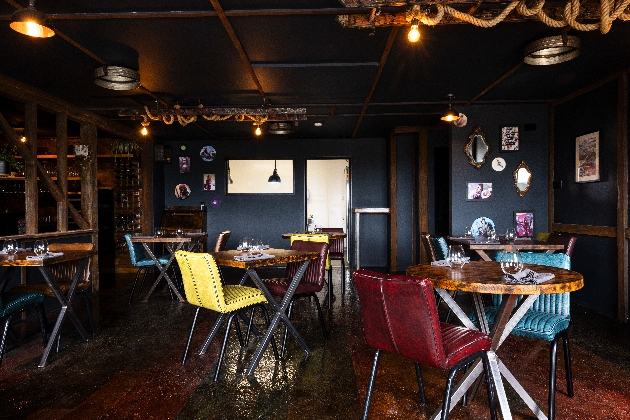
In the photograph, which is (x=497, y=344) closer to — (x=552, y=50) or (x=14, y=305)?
(x=552, y=50)

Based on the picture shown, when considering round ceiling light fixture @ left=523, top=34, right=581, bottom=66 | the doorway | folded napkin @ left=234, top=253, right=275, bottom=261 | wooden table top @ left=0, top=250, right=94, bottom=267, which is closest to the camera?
folded napkin @ left=234, top=253, right=275, bottom=261

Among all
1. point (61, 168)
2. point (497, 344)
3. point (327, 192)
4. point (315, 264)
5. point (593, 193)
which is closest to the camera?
point (497, 344)

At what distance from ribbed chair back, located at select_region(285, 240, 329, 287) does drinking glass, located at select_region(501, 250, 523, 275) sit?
195cm

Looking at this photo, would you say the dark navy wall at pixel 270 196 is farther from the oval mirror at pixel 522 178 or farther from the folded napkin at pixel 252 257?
the folded napkin at pixel 252 257

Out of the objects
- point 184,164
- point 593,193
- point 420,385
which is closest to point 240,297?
point 420,385

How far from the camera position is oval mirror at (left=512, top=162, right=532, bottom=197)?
6.83 m

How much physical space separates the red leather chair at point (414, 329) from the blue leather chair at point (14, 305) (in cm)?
298

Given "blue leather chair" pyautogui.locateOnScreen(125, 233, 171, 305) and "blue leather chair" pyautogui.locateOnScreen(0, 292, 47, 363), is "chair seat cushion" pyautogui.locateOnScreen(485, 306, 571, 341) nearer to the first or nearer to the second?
"blue leather chair" pyautogui.locateOnScreen(0, 292, 47, 363)

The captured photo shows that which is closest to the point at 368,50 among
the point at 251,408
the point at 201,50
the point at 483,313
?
the point at 201,50

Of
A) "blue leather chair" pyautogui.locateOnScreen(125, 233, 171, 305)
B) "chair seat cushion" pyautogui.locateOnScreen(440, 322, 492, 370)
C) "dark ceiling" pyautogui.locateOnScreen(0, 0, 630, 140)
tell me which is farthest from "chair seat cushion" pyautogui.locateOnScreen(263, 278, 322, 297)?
"blue leather chair" pyautogui.locateOnScreen(125, 233, 171, 305)

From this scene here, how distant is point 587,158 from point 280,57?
424 cm

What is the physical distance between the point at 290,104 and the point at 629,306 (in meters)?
5.13

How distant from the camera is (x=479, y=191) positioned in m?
6.90

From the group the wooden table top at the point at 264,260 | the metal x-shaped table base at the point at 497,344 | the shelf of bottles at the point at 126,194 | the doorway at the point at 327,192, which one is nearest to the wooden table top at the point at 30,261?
the wooden table top at the point at 264,260
